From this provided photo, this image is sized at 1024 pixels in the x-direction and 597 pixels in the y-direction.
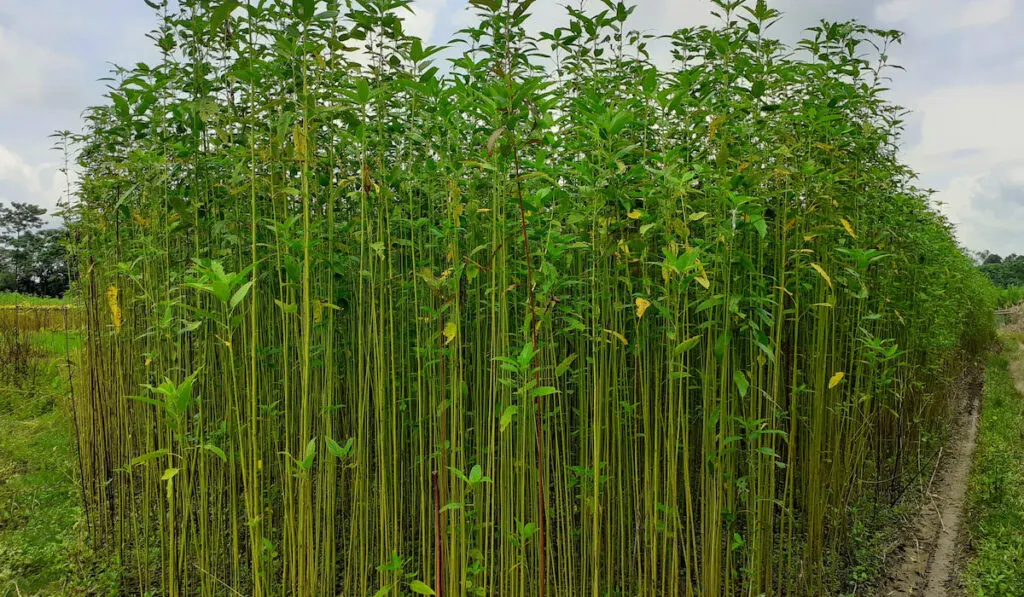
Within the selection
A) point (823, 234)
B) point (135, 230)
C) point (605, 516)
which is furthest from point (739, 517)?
point (135, 230)

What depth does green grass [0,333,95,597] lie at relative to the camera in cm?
317

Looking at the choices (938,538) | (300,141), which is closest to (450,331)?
(300,141)

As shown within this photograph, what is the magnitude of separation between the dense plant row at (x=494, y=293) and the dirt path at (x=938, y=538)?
0.51 m

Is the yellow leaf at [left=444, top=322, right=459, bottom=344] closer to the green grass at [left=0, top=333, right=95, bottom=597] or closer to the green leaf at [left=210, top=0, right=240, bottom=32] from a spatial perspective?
the green leaf at [left=210, top=0, right=240, bottom=32]

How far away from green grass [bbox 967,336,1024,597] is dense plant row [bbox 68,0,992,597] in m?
0.81

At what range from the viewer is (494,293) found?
179cm

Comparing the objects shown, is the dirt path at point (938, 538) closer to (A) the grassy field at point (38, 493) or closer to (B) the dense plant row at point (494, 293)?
(B) the dense plant row at point (494, 293)

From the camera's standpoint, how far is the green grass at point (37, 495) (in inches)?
125

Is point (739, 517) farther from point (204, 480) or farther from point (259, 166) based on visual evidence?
point (259, 166)

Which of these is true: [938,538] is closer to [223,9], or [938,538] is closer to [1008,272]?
[223,9]

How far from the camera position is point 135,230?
10.2ft

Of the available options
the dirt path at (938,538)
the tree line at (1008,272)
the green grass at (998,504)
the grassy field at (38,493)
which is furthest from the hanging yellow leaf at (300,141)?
the tree line at (1008,272)

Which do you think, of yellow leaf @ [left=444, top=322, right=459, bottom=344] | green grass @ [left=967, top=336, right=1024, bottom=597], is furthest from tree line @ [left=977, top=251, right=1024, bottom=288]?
yellow leaf @ [left=444, top=322, right=459, bottom=344]

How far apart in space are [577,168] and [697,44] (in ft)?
5.16
